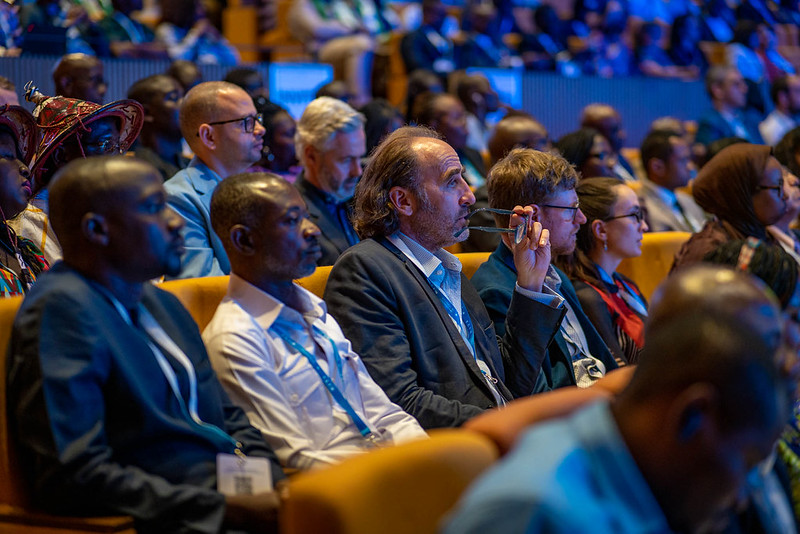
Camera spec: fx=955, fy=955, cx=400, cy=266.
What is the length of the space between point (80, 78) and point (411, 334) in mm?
3049

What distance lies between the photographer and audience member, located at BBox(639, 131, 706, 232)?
5.93m

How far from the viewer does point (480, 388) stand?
281 cm

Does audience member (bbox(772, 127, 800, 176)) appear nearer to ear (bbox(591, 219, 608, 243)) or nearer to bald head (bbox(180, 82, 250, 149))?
ear (bbox(591, 219, 608, 243))

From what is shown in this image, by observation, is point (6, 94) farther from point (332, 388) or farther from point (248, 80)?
point (332, 388)

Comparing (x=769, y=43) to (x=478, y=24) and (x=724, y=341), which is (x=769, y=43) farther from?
(x=724, y=341)

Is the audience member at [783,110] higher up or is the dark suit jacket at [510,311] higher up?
the dark suit jacket at [510,311]

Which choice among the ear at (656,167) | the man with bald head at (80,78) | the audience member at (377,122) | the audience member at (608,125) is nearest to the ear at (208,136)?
the man with bald head at (80,78)

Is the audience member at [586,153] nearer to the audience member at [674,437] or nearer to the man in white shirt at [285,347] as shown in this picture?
the man in white shirt at [285,347]

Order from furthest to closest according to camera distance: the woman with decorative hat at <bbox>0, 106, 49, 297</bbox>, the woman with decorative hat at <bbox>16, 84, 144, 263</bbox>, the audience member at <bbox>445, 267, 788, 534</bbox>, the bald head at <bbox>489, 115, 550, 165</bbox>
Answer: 1. the bald head at <bbox>489, 115, 550, 165</bbox>
2. the woman with decorative hat at <bbox>16, 84, 144, 263</bbox>
3. the woman with decorative hat at <bbox>0, 106, 49, 297</bbox>
4. the audience member at <bbox>445, 267, 788, 534</bbox>

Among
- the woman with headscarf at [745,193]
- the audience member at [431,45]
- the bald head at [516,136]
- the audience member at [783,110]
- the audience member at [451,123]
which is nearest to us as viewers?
the woman with headscarf at [745,193]

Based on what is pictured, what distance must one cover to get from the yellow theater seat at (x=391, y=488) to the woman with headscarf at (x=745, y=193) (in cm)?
289

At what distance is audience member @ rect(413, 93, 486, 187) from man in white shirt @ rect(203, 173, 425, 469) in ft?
10.9

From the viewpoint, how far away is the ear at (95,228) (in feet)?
6.48

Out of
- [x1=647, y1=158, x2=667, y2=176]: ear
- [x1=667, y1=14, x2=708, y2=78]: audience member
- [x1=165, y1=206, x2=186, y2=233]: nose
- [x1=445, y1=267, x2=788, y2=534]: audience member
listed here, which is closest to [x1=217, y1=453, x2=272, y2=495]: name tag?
[x1=165, y1=206, x2=186, y2=233]: nose
